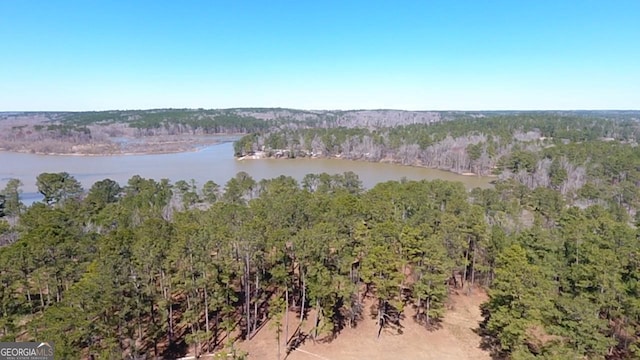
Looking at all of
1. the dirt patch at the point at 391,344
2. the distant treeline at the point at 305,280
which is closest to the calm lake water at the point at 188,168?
the distant treeline at the point at 305,280

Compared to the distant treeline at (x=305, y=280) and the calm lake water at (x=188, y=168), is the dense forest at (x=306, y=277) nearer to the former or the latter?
the distant treeline at (x=305, y=280)

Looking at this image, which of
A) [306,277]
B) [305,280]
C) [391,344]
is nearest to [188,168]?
[306,277]

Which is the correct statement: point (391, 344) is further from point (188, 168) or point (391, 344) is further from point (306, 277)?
point (188, 168)

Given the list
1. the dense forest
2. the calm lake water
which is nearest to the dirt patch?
the dense forest

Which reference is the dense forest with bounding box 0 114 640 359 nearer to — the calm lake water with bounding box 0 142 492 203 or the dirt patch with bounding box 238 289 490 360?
the dirt patch with bounding box 238 289 490 360

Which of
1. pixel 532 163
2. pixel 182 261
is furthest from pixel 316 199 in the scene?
pixel 532 163
